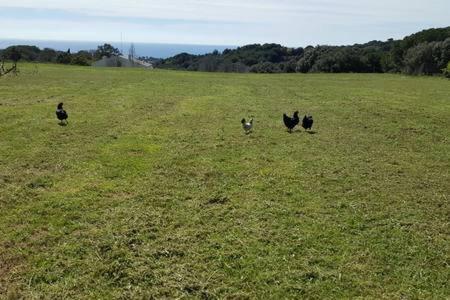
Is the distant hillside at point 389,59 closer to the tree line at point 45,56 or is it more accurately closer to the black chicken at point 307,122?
the tree line at point 45,56

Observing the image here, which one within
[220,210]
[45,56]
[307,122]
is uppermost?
[45,56]

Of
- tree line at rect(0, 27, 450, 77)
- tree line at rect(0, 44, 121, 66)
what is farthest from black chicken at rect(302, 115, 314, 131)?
tree line at rect(0, 44, 121, 66)

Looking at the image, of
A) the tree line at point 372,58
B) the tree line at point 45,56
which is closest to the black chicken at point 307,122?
the tree line at point 372,58

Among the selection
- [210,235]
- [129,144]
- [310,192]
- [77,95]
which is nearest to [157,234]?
[210,235]

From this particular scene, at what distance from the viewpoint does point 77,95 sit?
2578cm

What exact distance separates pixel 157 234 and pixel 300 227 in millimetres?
2341

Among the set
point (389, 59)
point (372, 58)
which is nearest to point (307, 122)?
point (389, 59)

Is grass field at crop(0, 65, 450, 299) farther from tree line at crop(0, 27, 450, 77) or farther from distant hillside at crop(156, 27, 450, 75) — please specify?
distant hillside at crop(156, 27, 450, 75)

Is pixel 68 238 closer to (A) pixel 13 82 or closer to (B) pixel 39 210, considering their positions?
(B) pixel 39 210

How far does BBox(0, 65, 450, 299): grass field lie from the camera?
6.33 meters

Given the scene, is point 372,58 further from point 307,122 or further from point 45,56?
point 307,122

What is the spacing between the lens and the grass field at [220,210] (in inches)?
249

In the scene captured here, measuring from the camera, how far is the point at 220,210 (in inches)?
347

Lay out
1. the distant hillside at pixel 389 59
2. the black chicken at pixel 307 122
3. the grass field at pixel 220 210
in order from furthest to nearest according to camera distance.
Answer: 1. the distant hillside at pixel 389 59
2. the black chicken at pixel 307 122
3. the grass field at pixel 220 210
